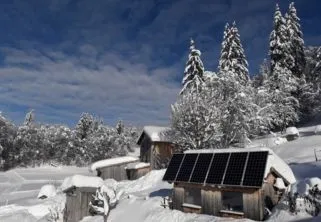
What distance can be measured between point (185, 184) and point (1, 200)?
27.5 metres

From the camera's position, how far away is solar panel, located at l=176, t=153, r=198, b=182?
23.6 m

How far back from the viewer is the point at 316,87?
168 feet

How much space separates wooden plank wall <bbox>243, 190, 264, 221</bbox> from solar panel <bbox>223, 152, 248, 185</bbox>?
1003 mm

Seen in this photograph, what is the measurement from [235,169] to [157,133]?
2709 centimetres

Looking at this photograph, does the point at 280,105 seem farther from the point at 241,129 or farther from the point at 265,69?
the point at 265,69

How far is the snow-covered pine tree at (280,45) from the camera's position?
181 ft

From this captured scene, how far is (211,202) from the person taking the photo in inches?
853

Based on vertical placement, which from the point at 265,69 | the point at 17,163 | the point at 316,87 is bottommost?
the point at 17,163

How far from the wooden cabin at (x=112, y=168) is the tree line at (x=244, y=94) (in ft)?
31.9

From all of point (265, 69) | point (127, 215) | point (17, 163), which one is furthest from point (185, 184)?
point (17, 163)

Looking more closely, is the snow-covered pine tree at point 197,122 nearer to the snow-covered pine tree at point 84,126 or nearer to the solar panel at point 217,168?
the solar panel at point 217,168

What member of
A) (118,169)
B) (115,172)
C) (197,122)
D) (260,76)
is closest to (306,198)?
(197,122)

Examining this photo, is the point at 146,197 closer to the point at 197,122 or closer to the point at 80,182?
the point at 80,182

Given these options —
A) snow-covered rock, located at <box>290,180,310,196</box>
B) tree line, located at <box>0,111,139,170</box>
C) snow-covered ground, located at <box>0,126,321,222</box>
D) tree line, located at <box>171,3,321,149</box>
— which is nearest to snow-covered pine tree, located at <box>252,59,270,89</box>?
tree line, located at <box>171,3,321,149</box>
